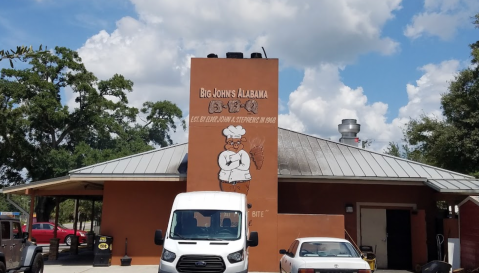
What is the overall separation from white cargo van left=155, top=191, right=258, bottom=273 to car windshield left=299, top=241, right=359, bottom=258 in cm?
132

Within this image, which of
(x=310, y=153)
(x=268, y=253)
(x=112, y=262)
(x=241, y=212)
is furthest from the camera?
(x=310, y=153)

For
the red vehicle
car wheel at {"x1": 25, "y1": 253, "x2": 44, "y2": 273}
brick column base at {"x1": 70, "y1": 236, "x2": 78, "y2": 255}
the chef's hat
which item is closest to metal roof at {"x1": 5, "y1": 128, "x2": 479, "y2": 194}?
the chef's hat

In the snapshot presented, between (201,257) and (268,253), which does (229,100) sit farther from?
(201,257)

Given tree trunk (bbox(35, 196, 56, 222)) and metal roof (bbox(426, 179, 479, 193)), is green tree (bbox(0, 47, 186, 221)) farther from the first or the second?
metal roof (bbox(426, 179, 479, 193))

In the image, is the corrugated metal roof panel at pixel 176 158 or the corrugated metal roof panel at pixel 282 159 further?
the corrugated metal roof panel at pixel 176 158

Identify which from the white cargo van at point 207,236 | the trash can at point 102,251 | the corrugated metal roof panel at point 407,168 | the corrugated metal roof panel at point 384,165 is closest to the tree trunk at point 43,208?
the trash can at point 102,251

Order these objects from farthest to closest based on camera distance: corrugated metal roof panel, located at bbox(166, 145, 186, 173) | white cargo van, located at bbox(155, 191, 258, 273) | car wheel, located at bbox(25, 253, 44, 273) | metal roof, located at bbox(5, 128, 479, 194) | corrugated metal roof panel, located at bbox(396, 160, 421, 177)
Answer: corrugated metal roof panel, located at bbox(166, 145, 186, 173) < corrugated metal roof panel, located at bbox(396, 160, 421, 177) < metal roof, located at bbox(5, 128, 479, 194) < car wheel, located at bbox(25, 253, 44, 273) < white cargo van, located at bbox(155, 191, 258, 273)

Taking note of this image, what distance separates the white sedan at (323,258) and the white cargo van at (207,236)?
43.8 inches

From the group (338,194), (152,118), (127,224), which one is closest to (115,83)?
(152,118)

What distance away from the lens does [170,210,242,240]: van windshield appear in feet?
32.5

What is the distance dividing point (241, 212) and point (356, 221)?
833cm

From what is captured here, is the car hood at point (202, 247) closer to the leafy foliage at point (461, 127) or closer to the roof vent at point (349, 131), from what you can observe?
the roof vent at point (349, 131)

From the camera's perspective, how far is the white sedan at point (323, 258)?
367 inches

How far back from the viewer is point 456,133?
Result: 79.0 feet
